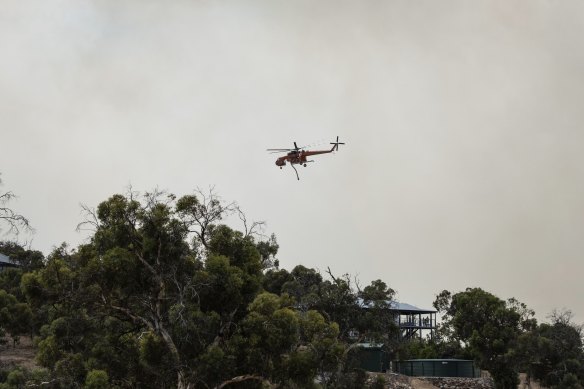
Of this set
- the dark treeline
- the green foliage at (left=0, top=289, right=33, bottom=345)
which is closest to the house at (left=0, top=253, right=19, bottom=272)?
the green foliage at (left=0, top=289, right=33, bottom=345)

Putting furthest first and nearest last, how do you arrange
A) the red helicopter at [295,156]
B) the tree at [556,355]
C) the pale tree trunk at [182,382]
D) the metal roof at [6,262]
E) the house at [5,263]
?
1. the house at [5,263]
2. the metal roof at [6,262]
3. the tree at [556,355]
4. the red helicopter at [295,156]
5. the pale tree trunk at [182,382]

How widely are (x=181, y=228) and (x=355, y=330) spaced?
25230 mm

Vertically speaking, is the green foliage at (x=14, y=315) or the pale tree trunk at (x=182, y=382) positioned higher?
the green foliage at (x=14, y=315)

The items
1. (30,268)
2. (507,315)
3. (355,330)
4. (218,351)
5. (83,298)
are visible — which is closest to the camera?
(218,351)

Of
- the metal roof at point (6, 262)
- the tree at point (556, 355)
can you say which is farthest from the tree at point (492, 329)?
the metal roof at point (6, 262)

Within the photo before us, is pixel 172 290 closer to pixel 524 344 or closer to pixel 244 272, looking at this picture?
pixel 244 272

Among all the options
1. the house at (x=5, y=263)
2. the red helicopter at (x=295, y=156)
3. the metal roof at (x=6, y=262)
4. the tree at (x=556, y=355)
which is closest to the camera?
the red helicopter at (x=295, y=156)

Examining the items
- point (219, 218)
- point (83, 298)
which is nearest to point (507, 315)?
point (219, 218)

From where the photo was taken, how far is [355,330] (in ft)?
142

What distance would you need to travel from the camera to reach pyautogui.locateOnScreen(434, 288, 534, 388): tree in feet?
156

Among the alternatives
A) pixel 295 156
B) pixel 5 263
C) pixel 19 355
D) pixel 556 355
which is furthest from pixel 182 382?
pixel 5 263

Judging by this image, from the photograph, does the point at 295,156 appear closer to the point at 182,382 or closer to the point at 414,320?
the point at 182,382

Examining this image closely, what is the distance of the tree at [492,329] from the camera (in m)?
47.4

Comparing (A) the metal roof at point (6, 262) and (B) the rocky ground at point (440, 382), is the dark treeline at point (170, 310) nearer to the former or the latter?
(B) the rocky ground at point (440, 382)
